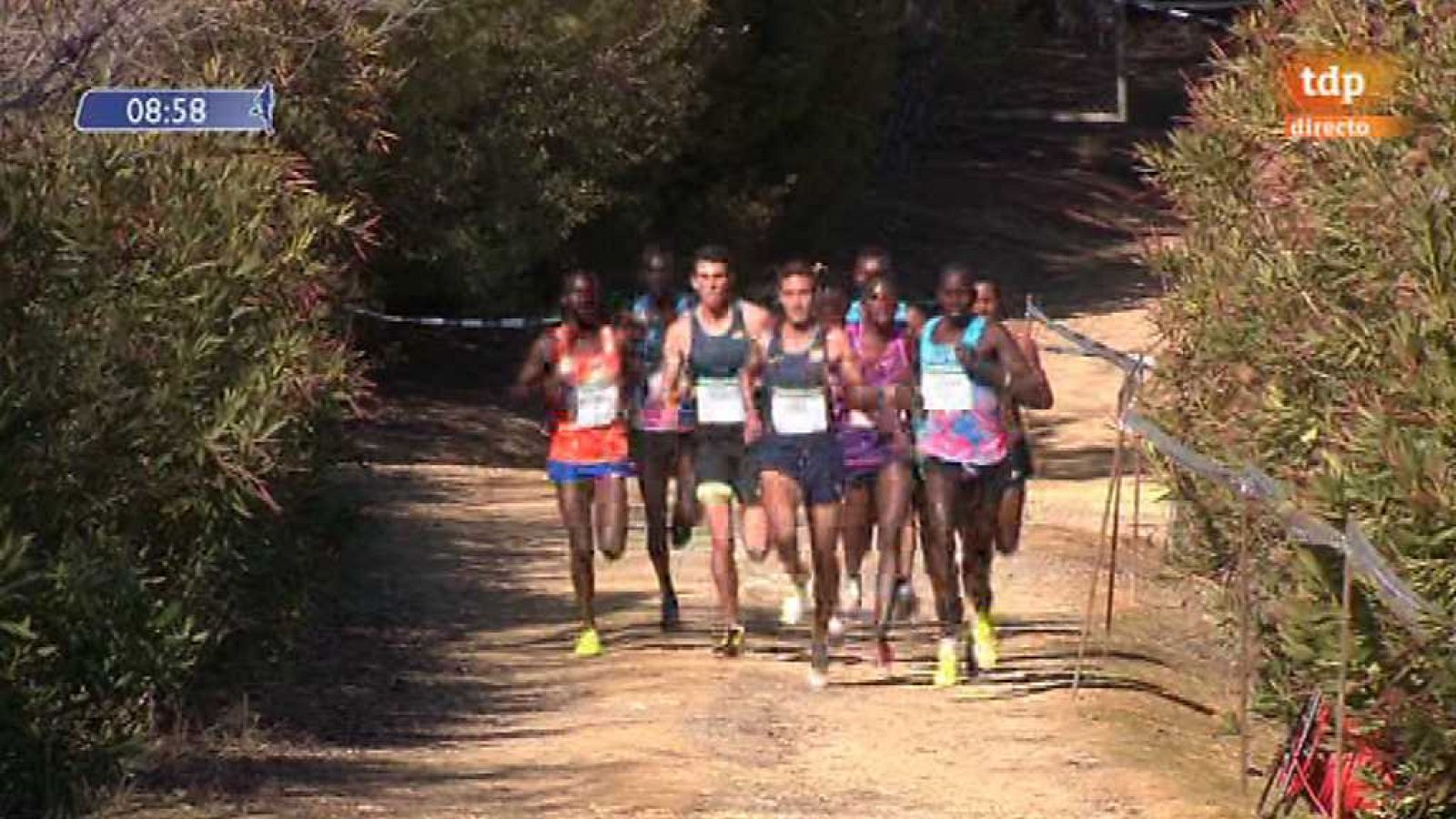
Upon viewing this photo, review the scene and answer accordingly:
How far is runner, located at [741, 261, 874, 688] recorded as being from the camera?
13.5 meters

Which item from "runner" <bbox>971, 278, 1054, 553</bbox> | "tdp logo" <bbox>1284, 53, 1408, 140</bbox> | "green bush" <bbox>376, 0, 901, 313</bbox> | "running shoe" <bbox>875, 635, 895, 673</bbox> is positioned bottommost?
"running shoe" <bbox>875, 635, 895, 673</bbox>

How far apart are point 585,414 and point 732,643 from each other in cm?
130

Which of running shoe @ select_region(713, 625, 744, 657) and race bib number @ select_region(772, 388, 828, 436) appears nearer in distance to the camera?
race bib number @ select_region(772, 388, 828, 436)

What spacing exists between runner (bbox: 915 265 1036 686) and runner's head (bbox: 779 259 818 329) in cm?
64

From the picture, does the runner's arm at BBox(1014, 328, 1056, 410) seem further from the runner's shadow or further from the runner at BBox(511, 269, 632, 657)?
the runner's shadow

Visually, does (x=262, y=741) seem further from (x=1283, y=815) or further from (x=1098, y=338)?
(x=1098, y=338)

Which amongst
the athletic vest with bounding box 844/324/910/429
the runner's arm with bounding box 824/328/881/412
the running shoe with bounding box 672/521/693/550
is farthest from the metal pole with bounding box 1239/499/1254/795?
the running shoe with bounding box 672/521/693/550

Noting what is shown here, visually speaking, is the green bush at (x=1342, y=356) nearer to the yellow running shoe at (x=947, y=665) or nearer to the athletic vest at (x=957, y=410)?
the athletic vest at (x=957, y=410)

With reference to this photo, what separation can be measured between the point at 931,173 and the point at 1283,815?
4160 cm

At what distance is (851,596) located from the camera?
16.2m

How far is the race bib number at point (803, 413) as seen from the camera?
1352 cm

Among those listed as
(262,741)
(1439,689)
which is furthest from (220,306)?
(1439,689)

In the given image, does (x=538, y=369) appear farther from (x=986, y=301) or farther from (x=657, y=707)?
(x=986, y=301)

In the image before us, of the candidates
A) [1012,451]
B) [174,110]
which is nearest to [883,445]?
[1012,451]
